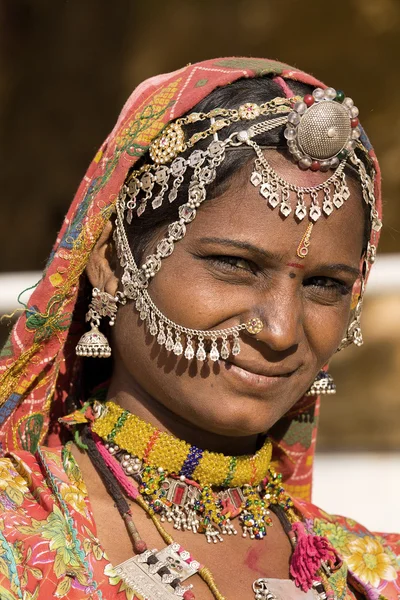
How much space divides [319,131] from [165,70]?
3.80 m

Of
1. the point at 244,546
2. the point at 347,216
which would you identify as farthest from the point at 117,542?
the point at 347,216

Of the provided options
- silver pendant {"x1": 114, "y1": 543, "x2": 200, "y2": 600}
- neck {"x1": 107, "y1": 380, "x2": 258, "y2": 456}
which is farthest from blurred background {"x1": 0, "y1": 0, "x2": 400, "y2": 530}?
silver pendant {"x1": 114, "y1": 543, "x2": 200, "y2": 600}

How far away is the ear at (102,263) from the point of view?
7.95 ft

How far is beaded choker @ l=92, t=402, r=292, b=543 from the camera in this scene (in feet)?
7.63

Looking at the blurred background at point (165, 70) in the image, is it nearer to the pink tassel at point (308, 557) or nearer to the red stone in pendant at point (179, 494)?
the pink tassel at point (308, 557)

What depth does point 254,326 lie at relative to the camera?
2164 mm

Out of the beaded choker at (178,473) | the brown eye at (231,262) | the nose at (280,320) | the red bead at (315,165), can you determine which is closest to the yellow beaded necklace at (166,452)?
the beaded choker at (178,473)

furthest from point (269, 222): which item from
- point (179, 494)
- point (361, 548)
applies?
point (361, 548)

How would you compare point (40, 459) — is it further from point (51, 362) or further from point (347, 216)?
point (347, 216)

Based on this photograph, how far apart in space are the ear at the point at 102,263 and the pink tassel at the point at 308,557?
854 mm

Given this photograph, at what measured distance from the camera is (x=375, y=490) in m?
4.40

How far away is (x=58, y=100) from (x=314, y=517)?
410 centimetres

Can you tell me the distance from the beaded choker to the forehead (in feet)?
1.72

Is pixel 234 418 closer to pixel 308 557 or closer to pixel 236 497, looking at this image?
pixel 236 497
